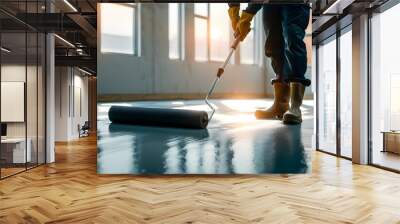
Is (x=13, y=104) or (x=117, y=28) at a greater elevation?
(x=117, y=28)

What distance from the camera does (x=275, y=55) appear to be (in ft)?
20.0

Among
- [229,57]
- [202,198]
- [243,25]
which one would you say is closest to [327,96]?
[243,25]

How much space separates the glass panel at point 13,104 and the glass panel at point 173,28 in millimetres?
2659

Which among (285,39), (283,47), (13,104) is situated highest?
(285,39)

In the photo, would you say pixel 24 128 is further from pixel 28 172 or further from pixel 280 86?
pixel 280 86

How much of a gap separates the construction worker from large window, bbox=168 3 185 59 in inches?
30.7

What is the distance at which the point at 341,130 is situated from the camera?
8.79 meters

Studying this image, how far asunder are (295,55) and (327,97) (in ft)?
13.1

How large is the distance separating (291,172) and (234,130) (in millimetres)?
1060

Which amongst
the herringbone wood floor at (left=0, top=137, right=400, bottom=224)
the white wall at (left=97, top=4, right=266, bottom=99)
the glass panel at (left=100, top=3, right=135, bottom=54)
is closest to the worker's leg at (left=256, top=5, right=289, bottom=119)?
the white wall at (left=97, top=4, right=266, bottom=99)

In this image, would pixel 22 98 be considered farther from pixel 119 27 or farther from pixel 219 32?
pixel 219 32

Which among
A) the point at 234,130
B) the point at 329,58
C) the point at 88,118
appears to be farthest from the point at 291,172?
the point at 88,118

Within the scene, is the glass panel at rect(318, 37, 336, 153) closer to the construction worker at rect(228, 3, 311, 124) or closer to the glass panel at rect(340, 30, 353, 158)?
the glass panel at rect(340, 30, 353, 158)

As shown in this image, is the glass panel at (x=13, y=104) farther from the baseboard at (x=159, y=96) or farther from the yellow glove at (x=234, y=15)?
the yellow glove at (x=234, y=15)
